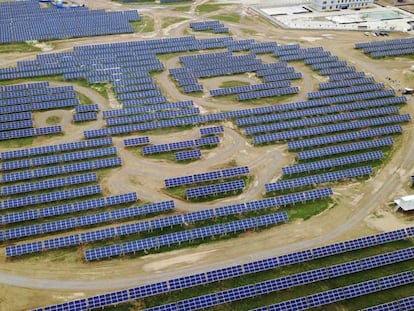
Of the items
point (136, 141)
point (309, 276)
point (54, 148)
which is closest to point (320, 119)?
point (136, 141)

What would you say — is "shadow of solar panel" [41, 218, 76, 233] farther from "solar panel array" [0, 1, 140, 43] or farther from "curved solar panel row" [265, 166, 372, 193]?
"solar panel array" [0, 1, 140, 43]

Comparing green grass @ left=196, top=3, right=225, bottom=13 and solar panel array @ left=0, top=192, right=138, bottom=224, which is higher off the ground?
green grass @ left=196, top=3, right=225, bottom=13

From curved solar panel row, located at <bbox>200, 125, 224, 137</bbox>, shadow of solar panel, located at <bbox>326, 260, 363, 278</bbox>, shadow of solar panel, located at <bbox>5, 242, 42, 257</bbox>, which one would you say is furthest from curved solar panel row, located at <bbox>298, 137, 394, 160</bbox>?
shadow of solar panel, located at <bbox>5, 242, 42, 257</bbox>

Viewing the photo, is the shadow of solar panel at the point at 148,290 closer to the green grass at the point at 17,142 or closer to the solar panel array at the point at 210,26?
the green grass at the point at 17,142

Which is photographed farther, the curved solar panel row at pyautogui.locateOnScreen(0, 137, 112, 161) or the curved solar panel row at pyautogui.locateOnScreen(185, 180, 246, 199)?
the curved solar panel row at pyautogui.locateOnScreen(0, 137, 112, 161)

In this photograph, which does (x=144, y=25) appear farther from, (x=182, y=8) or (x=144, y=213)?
(x=144, y=213)

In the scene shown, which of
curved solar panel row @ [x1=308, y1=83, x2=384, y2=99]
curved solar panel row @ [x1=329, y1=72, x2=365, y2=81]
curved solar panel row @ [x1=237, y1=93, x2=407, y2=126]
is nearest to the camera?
curved solar panel row @ [x1=237, y1=93, x2=407, y2=126]

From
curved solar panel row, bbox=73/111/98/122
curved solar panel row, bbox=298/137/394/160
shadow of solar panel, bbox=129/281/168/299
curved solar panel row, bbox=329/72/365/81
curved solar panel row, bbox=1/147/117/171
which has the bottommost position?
shadow of solar panel, bbox=129/281/168/299
